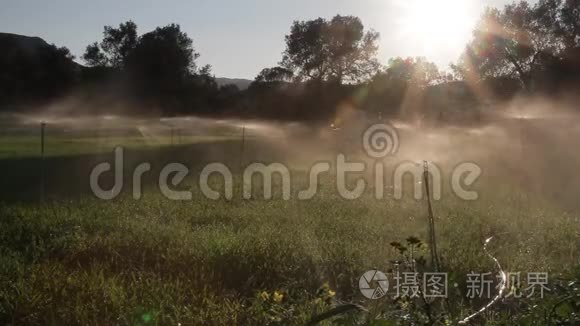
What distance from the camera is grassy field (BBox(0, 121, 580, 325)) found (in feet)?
10.3

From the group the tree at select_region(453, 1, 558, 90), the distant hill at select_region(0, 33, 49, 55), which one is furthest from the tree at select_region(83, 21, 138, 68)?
the tree at select_region(453, 1, 558, 90)

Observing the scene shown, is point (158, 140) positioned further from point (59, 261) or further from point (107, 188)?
point (59, 261)

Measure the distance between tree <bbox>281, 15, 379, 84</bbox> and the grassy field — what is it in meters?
20.8

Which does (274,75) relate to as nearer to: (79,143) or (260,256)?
(79,143)

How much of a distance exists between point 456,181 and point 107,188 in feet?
17.7

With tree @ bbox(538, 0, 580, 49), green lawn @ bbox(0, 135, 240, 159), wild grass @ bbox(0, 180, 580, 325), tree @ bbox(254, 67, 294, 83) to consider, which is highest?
tree @ bbox(538, 0, 580, 49)

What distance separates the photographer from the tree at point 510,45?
71.3 ft

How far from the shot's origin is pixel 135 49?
27594mm

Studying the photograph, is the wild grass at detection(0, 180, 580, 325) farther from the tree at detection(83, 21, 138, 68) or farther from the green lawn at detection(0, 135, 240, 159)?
the tree at detection(83, 21, 138, 68)

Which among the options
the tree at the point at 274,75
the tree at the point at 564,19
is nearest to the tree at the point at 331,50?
the tree at the point at 274,75

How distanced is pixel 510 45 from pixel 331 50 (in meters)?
9.37

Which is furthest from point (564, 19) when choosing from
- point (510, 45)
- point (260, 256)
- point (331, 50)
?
point (260, 256)

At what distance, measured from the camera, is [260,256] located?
4402 mm

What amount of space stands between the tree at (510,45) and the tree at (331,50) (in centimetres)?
735
